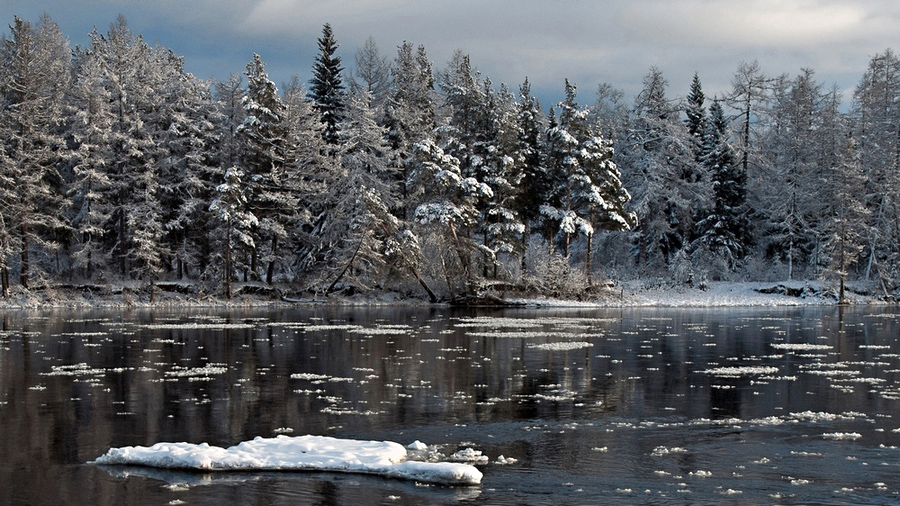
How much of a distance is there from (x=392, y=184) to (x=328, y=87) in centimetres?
1170

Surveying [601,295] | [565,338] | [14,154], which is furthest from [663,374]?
[14,154]

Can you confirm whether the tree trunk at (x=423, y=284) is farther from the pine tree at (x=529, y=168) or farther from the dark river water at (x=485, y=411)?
the dark river water at (x=485, y=411)

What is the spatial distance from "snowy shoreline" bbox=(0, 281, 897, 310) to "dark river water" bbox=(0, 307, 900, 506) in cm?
2139

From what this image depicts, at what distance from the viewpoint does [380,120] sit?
215ft

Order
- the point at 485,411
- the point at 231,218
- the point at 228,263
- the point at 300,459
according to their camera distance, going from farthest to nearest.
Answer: the point at 228,263 → the point at 231,218 → the point at 485,411 → the point at 300,459

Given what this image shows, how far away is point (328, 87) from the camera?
67.6 meters

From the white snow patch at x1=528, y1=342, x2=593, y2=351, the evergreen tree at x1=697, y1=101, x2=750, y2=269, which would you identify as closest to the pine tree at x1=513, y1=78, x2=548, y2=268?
the evergreen tree at x1=697, y1=101, x2=750, y2=269

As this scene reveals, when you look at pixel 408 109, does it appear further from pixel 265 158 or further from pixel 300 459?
pixel 300 459

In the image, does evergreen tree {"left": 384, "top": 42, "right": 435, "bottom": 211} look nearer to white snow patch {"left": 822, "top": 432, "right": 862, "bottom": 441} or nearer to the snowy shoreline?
the snowy shoreline

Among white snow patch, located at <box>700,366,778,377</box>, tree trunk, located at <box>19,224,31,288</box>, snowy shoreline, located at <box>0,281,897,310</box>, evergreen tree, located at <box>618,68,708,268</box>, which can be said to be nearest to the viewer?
white snow patch, located at <box>700,366,778,377</box>

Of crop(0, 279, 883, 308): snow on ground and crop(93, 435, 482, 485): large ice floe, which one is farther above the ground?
crop(0, 279, 883, 308): snow on ground

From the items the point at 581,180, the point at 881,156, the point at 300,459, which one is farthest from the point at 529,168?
the point at 300,459

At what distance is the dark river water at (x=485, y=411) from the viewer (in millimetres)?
10625

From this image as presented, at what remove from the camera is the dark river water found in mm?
10625
